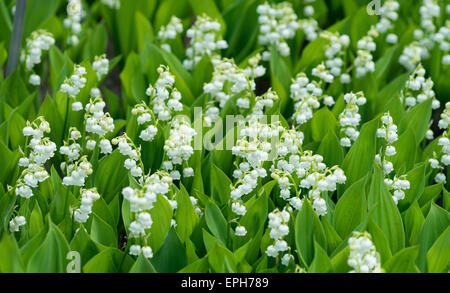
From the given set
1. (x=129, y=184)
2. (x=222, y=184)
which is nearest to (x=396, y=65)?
(x=222, y=184)

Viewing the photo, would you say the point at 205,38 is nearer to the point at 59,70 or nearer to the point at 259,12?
the point at 259,12

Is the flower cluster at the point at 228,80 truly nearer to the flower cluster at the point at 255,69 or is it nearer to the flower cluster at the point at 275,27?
the flower cluster at the point at 255,69

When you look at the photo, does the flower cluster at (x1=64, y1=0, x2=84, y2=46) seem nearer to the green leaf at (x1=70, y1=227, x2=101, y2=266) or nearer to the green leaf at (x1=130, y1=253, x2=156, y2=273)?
the green leaf at (x1=70, y1=227, x2=101, y2=266)

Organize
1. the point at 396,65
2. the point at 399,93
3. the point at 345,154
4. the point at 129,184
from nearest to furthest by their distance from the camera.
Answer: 1. the point at 129,184
2. the point at 345,154
3. the point at 399,93
4. the point at 396,65

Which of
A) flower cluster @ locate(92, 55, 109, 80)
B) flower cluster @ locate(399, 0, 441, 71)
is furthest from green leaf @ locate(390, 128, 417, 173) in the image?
flower cluster @ locate(92, 55, 109, 80)
